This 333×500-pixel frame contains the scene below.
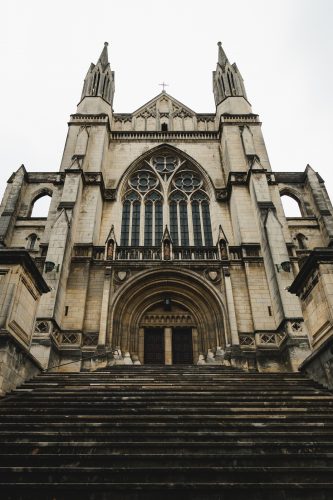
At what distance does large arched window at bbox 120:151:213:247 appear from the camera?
1748cm

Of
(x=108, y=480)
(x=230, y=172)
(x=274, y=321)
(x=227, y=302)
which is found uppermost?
(x=230, y=172)

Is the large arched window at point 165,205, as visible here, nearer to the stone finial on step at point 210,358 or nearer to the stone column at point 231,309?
the stone column at point 231,309

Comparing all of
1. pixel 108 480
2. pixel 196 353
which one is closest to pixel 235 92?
pixel 196 353

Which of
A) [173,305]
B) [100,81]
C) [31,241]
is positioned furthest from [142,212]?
[100,81]

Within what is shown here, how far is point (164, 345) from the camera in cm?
1446

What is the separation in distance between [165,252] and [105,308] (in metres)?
3.52

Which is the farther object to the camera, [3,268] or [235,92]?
[235,92]

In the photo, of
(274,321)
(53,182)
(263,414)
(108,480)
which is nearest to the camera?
(108,480)

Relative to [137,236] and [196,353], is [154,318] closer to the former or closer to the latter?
[196,353]

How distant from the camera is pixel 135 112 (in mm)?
22750

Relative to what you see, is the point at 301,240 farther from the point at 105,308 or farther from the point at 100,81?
the point at 100,81

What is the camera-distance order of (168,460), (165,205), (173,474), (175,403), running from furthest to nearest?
(165,205)
(175,403)
(168,460)
(173,474)

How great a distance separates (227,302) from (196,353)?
237cm

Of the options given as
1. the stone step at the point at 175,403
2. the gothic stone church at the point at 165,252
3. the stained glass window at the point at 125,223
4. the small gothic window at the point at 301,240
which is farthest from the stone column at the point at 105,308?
the small gothic window at the point at 301,240
